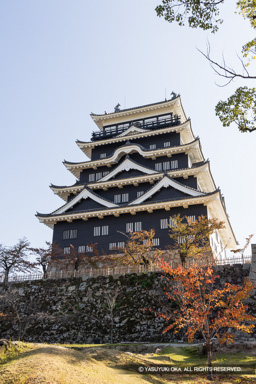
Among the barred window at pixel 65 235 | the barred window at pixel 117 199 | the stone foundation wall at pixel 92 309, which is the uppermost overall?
the barred window at pixel 117 199

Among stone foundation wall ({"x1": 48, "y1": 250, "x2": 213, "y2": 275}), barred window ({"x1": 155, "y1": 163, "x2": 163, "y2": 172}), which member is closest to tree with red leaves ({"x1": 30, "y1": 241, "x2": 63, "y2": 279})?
stone foundation wall ({"x1": 48, "y1": 250, "x2": 213, "y2": 275})

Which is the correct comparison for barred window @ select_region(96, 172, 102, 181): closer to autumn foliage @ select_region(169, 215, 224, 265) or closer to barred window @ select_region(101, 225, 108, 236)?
barred window @ select_region(101, 225, 108, 236)

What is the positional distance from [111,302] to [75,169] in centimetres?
2229

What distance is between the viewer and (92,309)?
942 inches

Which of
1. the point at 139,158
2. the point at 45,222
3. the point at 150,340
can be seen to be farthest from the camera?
the point at 139,158

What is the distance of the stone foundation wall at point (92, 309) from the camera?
21891mm

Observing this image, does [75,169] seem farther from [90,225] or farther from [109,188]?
[90,225]

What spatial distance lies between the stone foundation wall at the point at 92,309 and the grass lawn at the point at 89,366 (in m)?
6.82

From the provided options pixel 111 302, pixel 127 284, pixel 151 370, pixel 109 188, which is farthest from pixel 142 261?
pixel 151 370

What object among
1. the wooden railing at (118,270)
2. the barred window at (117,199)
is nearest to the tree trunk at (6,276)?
the wooden railing at (118,270)

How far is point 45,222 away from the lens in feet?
119

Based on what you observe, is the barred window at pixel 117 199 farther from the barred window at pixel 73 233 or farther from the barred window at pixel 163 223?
the barred window at pixel 163 223

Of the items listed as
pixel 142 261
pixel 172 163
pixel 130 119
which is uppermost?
pixel 130 119

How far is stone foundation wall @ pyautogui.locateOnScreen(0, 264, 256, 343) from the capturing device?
21891 millimetres
